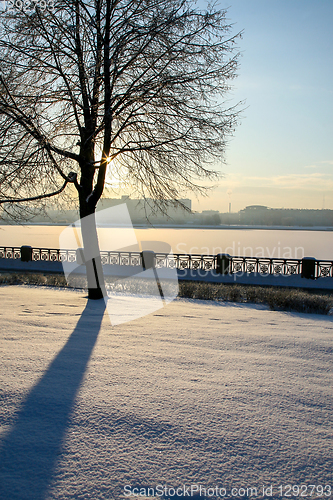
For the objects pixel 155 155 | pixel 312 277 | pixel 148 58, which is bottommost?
pixel 312 277

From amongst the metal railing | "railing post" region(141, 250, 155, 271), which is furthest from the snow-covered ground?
"railing post" region(141, 250, 155, 271)

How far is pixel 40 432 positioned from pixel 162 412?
3.15 ft

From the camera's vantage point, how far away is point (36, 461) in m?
2.13

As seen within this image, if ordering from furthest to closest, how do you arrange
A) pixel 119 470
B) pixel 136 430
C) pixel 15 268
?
pixel 15 268 → pixel 136 430 → pixel 119 470

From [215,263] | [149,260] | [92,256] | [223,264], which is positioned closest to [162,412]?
[92,256]

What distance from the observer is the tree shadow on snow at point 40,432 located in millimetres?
1963

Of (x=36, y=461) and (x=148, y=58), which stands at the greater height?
(x=148, y=58)

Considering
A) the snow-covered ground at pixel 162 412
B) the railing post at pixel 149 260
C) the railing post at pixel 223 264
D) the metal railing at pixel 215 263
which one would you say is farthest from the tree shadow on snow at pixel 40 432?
the railing post at pixel 149 260

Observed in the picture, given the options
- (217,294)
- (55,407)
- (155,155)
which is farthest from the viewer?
(217,294)

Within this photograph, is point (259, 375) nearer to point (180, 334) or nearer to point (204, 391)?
point (204, 391)

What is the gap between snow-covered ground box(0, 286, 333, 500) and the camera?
2.02 m

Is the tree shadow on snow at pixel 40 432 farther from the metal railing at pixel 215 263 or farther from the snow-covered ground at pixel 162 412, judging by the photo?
the metal railing at pixel 215 263

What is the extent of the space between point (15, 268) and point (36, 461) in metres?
18.0

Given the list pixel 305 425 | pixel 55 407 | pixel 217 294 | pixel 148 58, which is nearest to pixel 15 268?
pixel 217 294
